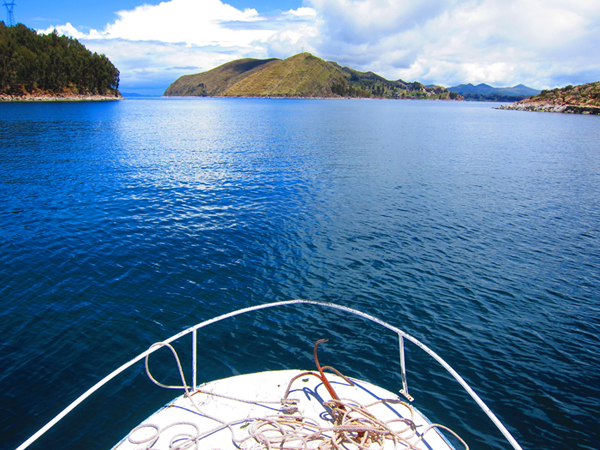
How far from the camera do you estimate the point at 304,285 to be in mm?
20828

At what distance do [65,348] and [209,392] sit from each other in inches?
418

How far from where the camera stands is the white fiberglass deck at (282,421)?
7.16m

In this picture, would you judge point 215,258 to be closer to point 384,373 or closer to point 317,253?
point 317,253

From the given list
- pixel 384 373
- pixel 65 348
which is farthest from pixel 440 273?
pixel 65 348

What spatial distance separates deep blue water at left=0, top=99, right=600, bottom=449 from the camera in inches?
519

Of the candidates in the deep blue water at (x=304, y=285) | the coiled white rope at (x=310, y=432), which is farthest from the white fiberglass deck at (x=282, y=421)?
the deep blue water at (x=304, y=285)

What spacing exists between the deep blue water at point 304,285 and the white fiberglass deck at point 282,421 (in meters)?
5.19

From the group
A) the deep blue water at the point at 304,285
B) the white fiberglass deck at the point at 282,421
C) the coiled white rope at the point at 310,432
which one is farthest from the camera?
the deep blue water at the point at 304,285

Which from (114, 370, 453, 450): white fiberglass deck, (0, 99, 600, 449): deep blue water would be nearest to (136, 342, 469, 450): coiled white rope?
(114, 370, 453, 450): white fiberglass deck

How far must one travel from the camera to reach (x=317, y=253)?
2500 cm

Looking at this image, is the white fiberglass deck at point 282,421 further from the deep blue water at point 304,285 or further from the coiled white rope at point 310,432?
the deep blue water at point 304,285

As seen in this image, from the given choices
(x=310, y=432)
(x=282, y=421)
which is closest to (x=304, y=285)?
(x=282, y=421)

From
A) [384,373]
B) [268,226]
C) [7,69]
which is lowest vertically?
[384,373]

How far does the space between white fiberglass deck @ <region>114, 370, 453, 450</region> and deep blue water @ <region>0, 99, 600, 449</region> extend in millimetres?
5186
